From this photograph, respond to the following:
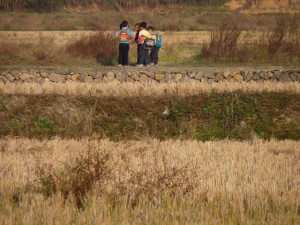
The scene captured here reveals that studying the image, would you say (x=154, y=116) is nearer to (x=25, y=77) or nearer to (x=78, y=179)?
(x=25, y=77)

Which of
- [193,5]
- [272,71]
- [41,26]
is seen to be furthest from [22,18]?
[272,71]

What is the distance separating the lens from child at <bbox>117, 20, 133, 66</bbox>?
21359mm

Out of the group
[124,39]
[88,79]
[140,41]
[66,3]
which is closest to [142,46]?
[140,41]

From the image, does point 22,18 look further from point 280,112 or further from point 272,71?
point 280,112

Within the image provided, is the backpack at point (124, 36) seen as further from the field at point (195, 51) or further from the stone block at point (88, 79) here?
the field at point (195, 51)

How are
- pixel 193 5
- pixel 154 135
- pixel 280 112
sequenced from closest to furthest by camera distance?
pixel 154 135 < pixel 280 112 < pixel 193 5

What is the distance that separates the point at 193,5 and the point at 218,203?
6681cm

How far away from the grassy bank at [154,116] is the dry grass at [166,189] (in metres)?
2.54

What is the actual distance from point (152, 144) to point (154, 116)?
101 inches

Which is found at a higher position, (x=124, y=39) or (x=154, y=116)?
(x=124, y=39)

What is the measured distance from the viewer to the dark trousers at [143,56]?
844 inches

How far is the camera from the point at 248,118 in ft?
48.3

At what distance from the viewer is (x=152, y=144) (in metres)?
12.2

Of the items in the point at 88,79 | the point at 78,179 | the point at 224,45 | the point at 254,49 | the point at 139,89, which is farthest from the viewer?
the point at 254,49
